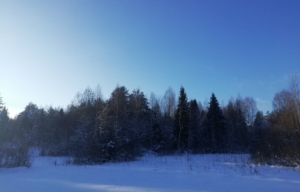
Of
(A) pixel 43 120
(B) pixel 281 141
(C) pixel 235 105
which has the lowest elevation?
(B) pixel 281 141

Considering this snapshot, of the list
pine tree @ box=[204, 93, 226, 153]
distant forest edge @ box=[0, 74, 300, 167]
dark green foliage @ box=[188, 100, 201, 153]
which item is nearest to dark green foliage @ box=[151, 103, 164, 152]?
distant forest edge @ box=[0, 74, 300, 167]

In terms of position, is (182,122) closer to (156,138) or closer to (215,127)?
(156,138)

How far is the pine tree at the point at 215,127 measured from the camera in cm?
4662

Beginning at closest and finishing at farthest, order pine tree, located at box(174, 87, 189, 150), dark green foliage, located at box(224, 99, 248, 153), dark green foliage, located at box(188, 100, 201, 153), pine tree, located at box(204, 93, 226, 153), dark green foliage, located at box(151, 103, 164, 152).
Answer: dark green foliage, located at box(151, 103, 164, 152) < pine tree, located at box(174, 87, 189, 150) < dark green foliage, located at box(188, 100, 201, 153) < pine tree, located at box(204, 93, 226, 153) < dark green foliage, located at box(224, 99, 248, 153)

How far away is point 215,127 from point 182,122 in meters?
7.63

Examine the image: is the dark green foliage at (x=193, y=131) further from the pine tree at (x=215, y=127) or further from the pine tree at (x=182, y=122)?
the pine tree at (x=215, y=127)

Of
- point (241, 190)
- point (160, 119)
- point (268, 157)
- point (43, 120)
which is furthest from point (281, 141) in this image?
point (43, 120)

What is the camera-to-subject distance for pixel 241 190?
8.27 metres

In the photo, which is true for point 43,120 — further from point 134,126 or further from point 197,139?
point 197,139

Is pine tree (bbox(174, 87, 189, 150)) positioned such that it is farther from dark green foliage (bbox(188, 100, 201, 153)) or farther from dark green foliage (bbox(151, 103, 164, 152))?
dark green foliage (bbox(151, 103, 164, 152))

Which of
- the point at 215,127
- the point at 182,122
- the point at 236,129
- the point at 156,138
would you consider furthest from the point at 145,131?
the point at 236,129

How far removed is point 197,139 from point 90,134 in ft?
85.1

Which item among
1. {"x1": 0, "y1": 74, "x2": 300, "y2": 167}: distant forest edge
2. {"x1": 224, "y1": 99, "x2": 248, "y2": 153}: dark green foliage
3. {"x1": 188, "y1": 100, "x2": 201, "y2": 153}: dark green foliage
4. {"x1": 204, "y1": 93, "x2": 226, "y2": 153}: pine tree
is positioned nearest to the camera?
{"x1": 0, "y1": 74, "x2": 300, "y2": 167}: distant forest edge

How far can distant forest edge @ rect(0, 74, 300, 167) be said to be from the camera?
2058 cm
